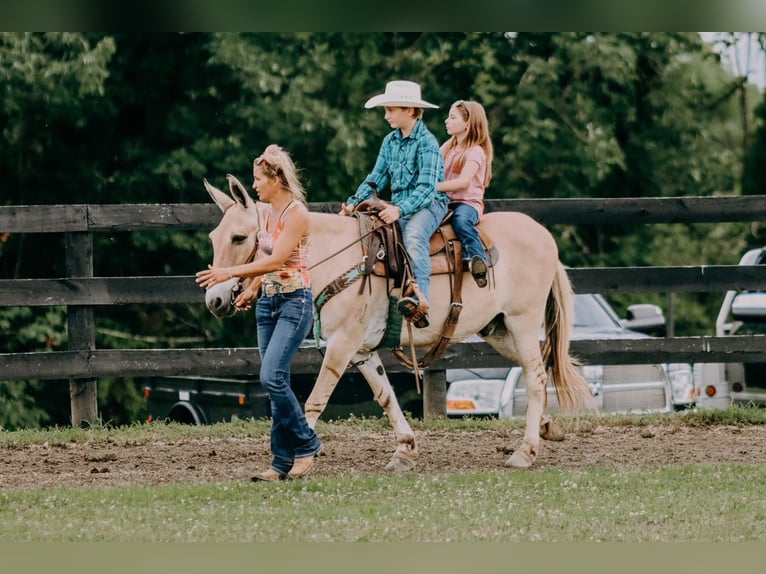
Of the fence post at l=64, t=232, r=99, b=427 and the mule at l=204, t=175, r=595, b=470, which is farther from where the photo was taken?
the fence post at l=64, t=232, r=99, b=427

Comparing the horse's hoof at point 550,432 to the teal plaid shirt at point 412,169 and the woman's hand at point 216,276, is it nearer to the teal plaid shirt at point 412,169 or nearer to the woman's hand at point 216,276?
the teal plaid shirt at point 412,169

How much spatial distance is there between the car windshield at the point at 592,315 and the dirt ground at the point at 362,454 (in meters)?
2.65

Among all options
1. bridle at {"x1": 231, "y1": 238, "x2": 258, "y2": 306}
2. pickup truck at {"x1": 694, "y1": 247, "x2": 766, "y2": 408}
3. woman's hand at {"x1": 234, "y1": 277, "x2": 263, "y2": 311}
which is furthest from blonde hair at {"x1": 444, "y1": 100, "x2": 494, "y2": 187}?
pickup truck at {"x1": 694, "y1": 247, "x2": 766, "y2": 408}

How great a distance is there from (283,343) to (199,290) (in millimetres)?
2884

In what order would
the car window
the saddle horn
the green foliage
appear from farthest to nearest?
the green foliage, the car window, the saddle horn

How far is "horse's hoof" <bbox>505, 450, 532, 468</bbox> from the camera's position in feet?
25.7

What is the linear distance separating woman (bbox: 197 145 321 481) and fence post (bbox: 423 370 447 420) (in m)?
3.08

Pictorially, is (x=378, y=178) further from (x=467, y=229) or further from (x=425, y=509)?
(x=425, y=509)

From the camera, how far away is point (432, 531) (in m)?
5.50

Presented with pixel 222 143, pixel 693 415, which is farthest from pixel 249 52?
pixel 693 415

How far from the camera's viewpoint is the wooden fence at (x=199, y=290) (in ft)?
30.7

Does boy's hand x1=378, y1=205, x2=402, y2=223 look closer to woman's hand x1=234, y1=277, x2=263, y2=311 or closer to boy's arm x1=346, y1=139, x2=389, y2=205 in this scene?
boy's arm x1=346, y1=139, x2=389, y2=205

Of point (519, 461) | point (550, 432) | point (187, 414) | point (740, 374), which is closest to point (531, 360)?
point (550, 432)

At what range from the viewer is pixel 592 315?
12500 mm
